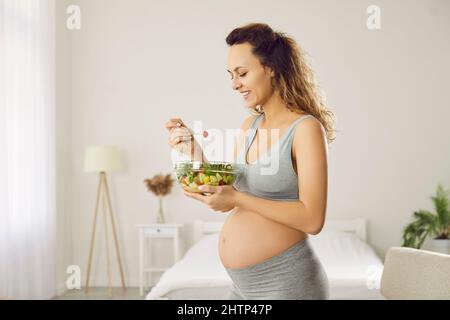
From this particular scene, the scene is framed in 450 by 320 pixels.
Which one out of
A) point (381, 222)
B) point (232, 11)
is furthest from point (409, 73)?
point (232, 11)

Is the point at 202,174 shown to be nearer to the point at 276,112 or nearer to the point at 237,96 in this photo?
the point at 276,112

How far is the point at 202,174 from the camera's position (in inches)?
39.5

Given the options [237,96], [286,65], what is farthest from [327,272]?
[286,65]

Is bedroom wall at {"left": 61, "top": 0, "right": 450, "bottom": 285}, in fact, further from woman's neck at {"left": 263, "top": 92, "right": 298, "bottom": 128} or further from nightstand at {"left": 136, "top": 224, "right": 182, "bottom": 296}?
woman's neck at {"left": 263, "top": 92, "right": 298, "bottom": 128}

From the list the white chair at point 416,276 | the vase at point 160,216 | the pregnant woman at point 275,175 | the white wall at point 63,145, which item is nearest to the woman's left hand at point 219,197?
the pregnant woman at point 275,175

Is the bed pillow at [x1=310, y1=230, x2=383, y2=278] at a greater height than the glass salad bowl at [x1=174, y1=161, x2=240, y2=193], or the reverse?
the glass salad bowl at [x1=174, y1=161, x2=240, y2=193]

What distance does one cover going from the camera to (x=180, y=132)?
1.11m

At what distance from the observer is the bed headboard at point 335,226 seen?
14.9 feet

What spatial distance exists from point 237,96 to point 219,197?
12.3 ft

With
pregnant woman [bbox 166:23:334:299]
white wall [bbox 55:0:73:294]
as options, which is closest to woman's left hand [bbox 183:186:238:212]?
pregnant woman [bbox 166:23:334:299]

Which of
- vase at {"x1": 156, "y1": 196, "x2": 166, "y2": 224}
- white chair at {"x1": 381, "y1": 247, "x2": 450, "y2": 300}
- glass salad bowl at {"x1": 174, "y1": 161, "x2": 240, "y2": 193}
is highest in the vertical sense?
glass salad bowl at {"x1": 174, "y1": 161, "x2": 240, "y2": 193}

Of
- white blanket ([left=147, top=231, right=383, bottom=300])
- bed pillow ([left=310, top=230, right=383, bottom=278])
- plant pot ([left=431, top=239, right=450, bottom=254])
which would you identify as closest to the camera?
white blanket ([left=147, top=231, right=383, bottom=300])

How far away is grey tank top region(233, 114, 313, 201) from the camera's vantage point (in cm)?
104

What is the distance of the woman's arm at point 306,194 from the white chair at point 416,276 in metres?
0.59
